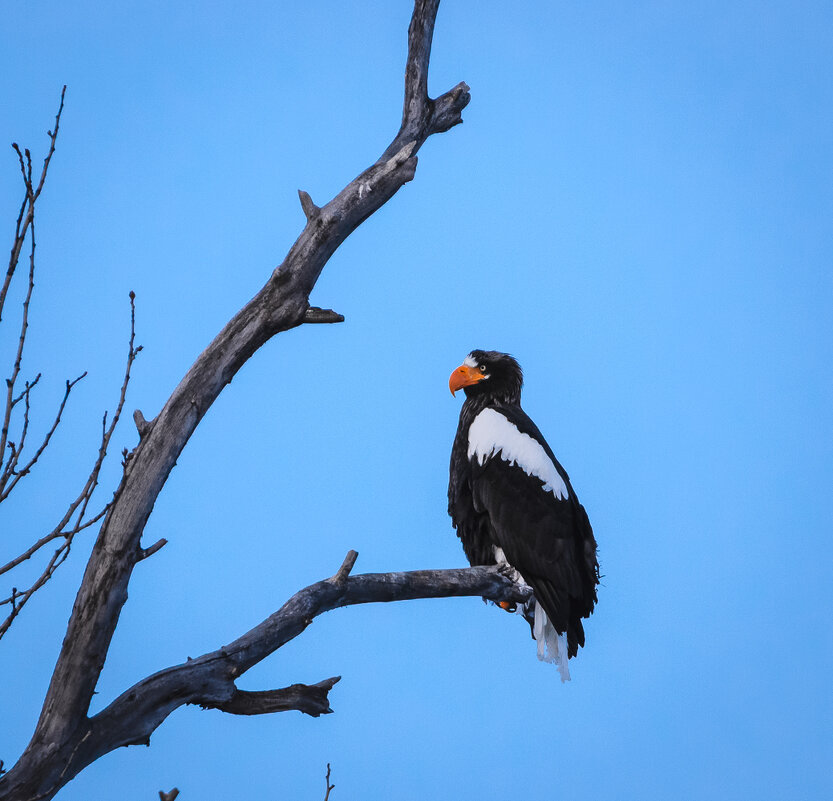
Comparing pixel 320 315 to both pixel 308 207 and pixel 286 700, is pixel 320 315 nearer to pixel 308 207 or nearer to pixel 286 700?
pixel 308 207

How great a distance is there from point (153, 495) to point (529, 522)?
295 cm

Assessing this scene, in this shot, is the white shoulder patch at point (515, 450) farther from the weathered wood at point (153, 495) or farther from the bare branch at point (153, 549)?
the bare branch at point (153, 549)

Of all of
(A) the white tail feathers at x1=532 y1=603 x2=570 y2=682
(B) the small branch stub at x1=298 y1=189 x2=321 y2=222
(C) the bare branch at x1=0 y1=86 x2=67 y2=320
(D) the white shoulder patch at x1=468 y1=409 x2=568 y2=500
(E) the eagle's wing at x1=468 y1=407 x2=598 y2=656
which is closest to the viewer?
(C) the bare branch at x1=0 y1=86 x2=67 y2=320

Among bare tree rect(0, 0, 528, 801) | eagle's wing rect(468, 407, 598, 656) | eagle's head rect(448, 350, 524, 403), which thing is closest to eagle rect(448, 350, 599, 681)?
eagle's wing rect(468, 407, 598, 656)

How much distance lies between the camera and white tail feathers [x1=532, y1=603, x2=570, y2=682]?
223 inches

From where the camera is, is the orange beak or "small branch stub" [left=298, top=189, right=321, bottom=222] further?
the orange beak

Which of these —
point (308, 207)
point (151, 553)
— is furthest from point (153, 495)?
point (308, 207)

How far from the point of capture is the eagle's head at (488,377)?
657cm

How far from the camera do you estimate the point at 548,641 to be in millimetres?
5742

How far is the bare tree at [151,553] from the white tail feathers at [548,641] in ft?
6.10

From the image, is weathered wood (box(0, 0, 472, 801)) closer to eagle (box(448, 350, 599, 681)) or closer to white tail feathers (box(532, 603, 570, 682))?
eagle (box(448, 350, 599, 681))

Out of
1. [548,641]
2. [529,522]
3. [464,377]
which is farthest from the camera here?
[464,377]

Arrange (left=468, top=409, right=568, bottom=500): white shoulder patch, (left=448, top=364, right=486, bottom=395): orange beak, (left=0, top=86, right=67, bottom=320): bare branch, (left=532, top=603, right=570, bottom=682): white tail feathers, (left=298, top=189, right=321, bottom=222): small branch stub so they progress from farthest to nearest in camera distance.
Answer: (left=448, top=364, right=486, bottom=395): orange beak → (left=468, top=409, right=568, bottom=500): white shoulder patch → (left=532, top=603, right=570, bottom=682): white tail feathers → (left=298, top=189, right=321, bottom=222): small branch stub → (left=0, top=86, right=67, bottom=320): bare branch

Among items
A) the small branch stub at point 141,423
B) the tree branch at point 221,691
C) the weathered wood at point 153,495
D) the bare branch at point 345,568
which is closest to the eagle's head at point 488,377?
the weathered wood at point 153,495
